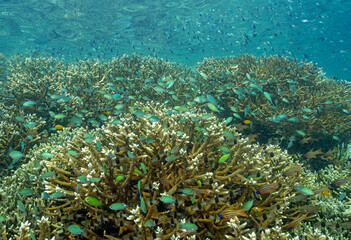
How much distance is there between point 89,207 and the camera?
2.71m

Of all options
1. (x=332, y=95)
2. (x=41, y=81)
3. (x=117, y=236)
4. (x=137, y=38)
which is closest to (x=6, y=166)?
(x=41, y=81)

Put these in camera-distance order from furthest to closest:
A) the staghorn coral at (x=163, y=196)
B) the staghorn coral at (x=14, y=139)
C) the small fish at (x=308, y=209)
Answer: the staghorn coral at (x=14, y=139), the small fish at (x=308, y=209), the staghorn coral at (x=163, y=196)

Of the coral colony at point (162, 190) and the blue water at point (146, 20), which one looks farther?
the blue water at point (146, 20)

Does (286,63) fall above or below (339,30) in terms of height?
below

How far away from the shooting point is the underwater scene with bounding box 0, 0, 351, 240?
2721mm

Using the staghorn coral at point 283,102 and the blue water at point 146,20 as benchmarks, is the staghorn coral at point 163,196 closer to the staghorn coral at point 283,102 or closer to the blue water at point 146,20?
the staghorn coral at point 283,102

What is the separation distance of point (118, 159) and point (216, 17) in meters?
32.4

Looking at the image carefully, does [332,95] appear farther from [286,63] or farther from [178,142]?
[178,142]

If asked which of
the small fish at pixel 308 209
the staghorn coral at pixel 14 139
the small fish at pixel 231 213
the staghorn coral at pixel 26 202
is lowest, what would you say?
the staghorn coral at pixel 14 139

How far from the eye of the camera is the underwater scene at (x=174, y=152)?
272 centimetres

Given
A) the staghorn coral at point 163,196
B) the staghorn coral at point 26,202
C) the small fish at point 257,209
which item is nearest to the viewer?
the staghorn coral at point 163,196

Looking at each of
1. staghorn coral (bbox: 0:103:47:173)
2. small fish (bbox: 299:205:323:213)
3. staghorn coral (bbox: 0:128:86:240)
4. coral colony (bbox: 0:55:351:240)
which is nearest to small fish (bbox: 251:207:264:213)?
coral colony (bbox: 0:55:351:240)

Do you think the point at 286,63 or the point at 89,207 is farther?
the point at 286,63

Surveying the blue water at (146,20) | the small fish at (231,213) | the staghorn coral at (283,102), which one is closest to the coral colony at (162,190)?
the small fish at (231,213)
